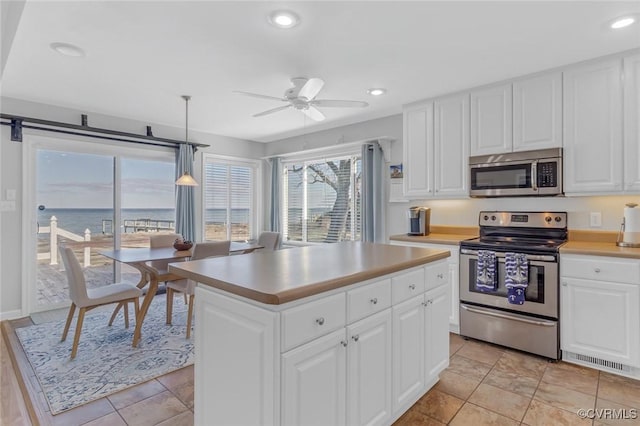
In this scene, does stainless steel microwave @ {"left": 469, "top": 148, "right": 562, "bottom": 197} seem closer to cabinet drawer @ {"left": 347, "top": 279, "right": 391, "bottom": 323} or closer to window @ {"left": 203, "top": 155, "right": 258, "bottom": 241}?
cabinet drawer @ {"left": 347, "top": 279, "right": 391, "bottom": 323}

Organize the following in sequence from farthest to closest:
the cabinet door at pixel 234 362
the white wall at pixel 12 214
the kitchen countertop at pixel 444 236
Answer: the white wall at pixel 12 214, the kitchen countertop at pixel 444 236, the cabinet door at pixel 234 362

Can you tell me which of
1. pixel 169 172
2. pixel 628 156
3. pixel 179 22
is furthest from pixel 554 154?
pixel 169 172

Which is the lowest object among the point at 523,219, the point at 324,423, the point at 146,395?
the point at 146,395

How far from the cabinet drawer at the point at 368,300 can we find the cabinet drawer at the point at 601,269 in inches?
70.7

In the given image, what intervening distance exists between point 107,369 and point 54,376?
1.11ft

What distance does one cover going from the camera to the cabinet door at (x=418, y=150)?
3.69m

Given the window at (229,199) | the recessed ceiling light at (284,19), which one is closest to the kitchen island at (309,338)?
the recessed ceiling light at (284,19)

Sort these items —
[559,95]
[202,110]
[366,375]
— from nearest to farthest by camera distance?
[366,375] → [559,95] → [202,110]

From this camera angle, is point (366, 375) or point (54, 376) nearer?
point (366, 375)

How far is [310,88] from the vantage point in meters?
2.71

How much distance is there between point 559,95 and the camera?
287 cm

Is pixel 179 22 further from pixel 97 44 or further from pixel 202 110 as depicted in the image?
pixel 202 110

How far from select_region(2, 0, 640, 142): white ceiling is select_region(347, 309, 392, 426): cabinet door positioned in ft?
6.14

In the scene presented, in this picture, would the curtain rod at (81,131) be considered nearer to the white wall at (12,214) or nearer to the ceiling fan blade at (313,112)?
the white wall at (12,214)
